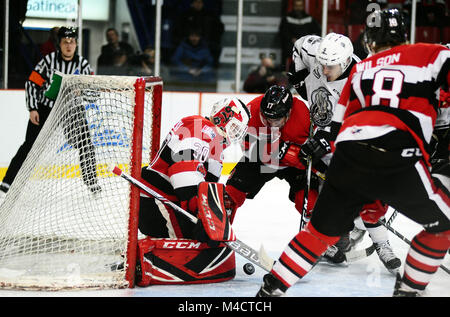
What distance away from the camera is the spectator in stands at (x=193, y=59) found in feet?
21.7

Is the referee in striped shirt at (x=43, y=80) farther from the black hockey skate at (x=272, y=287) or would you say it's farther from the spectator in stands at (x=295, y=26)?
the black hockey skate at (x=272, y=287)

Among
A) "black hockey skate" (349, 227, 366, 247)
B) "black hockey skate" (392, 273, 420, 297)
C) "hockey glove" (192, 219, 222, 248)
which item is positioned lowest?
"black hockey skate" (349, 227, 366, 247)

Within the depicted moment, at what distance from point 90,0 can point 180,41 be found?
89 centimetres

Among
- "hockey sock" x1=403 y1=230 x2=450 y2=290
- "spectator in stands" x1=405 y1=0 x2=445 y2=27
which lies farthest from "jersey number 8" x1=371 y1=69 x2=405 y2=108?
"spectator in stands" x1=405 y1=0 x2=445 y2=27

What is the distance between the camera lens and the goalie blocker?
8.89 feet

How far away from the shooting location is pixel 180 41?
6.64 metres

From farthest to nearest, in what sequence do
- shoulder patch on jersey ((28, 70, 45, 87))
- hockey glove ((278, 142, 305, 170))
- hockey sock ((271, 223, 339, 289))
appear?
shoulder patch on jersey ((28, 70, 45, 87))
hockey glove ((278, 142, 305, 170))
hockey sock ((271, 223, 339, 289))

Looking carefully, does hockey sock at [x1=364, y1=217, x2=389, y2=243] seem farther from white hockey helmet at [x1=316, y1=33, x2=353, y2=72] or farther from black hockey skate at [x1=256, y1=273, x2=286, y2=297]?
black hockey skate at [x1=256, y1=273, x2=286, y2=297]

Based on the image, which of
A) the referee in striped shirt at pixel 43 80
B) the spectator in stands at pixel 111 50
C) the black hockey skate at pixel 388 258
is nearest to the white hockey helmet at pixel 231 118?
the black hockey skate at pixel 388 258

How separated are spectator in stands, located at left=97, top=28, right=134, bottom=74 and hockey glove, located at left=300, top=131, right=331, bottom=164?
11.9 ft

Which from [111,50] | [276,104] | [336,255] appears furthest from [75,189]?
[111,50]

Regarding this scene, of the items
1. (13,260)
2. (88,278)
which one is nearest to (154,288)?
(88,278)

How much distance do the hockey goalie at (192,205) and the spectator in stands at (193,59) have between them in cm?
369
